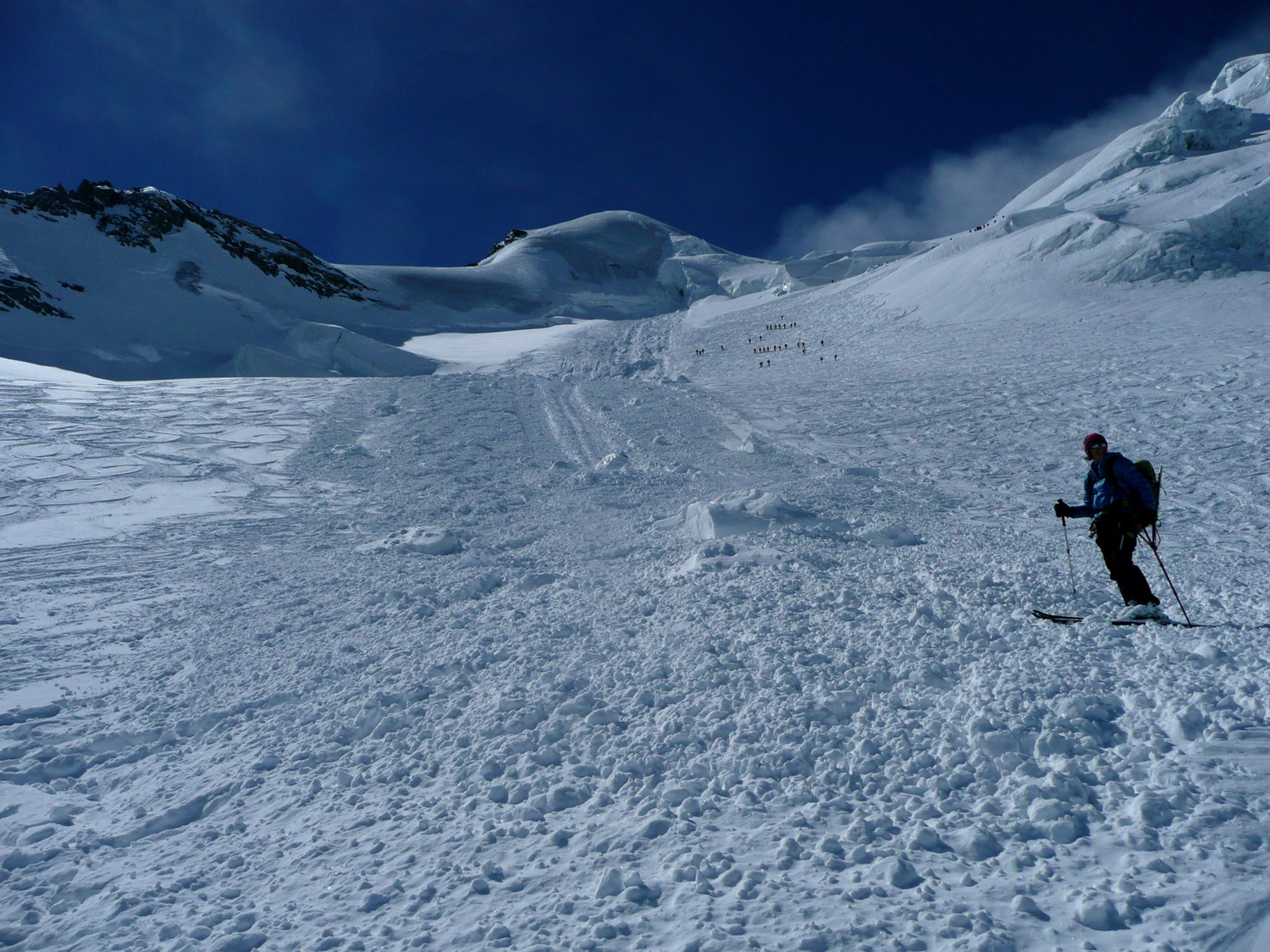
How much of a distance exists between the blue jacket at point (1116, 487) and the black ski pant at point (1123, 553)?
13 centimetres

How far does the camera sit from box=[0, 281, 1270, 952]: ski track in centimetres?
329

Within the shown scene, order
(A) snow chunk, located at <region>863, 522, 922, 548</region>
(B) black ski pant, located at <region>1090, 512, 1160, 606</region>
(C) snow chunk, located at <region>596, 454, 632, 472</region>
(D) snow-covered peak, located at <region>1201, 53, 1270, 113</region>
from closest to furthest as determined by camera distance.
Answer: (B) black ski pant, located at <region>1090, 512, 1160, 606</region>
(A) snow chunk, located at <region>863, 522, 922, 548</region>
(C) snow chunk, located at <region>596, 454, 632, 472</region>
(D) snow-covered peak, located at <region>1201, 53, 1270, 113</region>

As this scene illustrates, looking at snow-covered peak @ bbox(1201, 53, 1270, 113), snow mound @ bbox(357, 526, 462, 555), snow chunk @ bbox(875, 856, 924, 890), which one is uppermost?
snow-covered peak @ bbox(1201, 53, 1270, 113)

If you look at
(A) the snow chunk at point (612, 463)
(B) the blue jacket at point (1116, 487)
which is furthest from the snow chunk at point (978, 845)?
(A) the snow chunk at point (612, 463)

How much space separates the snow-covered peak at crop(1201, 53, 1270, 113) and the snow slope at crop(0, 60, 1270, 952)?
57.4 m

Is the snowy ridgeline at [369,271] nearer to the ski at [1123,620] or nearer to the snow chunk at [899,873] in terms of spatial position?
the ski at [1123,620]

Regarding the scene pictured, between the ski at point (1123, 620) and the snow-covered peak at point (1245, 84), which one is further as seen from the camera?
the snow-covered peak at point (1245, 84)

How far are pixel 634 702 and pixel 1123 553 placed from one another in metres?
4.47

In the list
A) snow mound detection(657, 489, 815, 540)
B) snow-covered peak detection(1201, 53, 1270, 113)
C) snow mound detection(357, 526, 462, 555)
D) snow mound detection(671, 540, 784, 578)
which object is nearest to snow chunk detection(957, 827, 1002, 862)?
snow mound detection(671, 540, 784, 578)

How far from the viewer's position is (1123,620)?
5594 mm

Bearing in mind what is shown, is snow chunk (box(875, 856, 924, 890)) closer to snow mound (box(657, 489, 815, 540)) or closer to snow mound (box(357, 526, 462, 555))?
snow mound (box(657, 489, 815, 540))

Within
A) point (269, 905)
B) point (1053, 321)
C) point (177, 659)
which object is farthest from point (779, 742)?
point (1053, 321)

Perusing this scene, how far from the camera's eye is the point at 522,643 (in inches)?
240

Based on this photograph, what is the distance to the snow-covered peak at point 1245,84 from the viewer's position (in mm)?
51156
